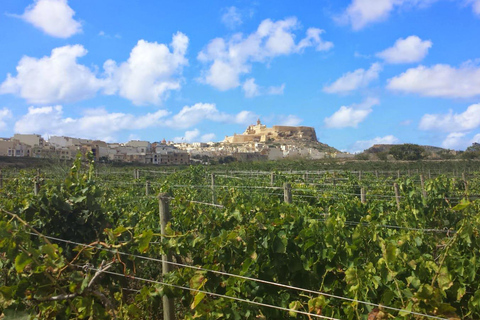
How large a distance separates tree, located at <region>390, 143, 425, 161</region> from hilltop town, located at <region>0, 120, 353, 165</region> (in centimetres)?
1472

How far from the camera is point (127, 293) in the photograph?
3420 millimetres

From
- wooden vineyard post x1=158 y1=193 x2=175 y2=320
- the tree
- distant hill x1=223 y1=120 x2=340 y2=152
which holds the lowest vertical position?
wooden vineyard post x1=158 y1=193 x2=175 y2=320

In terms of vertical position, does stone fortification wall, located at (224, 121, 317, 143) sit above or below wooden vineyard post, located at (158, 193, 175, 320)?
above

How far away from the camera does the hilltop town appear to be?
5050cm

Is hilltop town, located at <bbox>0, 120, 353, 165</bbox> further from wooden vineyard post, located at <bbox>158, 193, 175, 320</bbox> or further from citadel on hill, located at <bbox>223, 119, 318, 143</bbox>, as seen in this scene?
wooden vineyard post, located at <bbox>158, 193, 175, 320</bbox>

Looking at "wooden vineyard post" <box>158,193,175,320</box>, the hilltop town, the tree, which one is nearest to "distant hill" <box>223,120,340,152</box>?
the hilltop town

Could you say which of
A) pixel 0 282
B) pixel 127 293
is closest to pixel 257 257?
pixel 127 293

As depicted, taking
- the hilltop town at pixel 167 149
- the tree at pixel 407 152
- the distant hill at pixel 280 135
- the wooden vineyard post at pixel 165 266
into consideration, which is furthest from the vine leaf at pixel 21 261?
the distant hill at pixel 280 135

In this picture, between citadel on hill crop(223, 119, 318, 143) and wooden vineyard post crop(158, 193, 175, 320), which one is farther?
citadel on hill crop(223, 119, 318, 143)

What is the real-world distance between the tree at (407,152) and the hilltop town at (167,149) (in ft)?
48.3

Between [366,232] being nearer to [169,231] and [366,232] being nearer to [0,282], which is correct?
[169,231]

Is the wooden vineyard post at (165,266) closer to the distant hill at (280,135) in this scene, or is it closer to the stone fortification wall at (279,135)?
the distant hill at (280,135)

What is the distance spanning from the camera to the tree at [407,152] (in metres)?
44.6

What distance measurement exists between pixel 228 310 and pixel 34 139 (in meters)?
68.6
